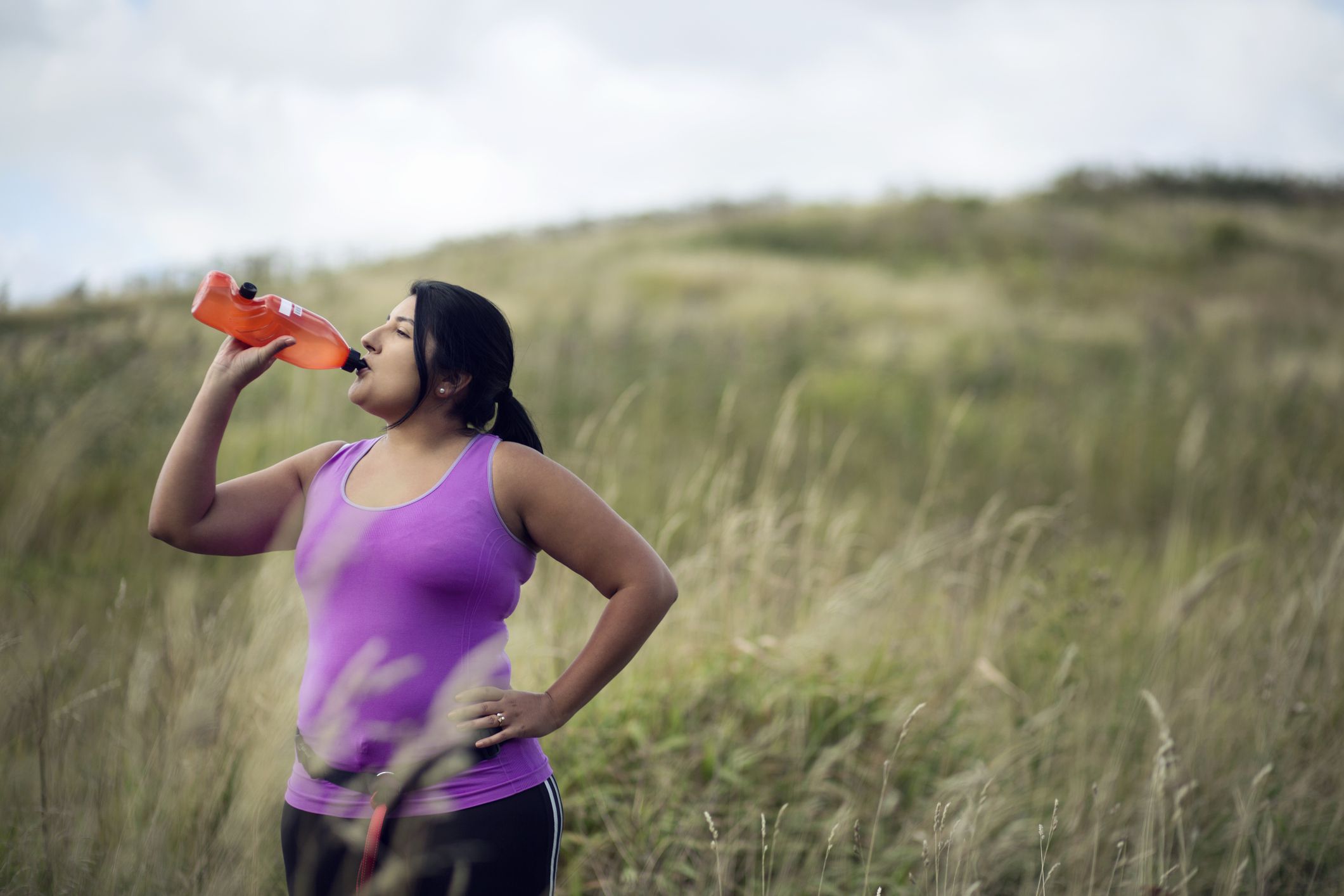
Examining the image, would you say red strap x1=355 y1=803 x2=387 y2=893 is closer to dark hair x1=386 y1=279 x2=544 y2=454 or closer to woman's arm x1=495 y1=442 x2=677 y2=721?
woman's arm x1=495 y1=442 x2=677 y2=721

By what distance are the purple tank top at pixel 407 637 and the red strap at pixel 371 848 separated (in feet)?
0.12

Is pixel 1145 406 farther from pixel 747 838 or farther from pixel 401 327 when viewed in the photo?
pixel 401 327

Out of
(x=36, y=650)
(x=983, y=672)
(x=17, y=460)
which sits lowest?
(x=983, y=672)

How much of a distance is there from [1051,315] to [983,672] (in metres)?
13.9

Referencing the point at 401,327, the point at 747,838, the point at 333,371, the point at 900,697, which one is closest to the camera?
the point at 401,327

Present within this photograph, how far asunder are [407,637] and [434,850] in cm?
36

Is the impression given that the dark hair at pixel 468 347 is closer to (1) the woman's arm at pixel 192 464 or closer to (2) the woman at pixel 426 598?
(2) the woman at pixel 426 598

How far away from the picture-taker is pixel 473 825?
1.49 m

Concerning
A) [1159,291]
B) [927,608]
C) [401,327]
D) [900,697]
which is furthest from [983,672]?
[1159,291]

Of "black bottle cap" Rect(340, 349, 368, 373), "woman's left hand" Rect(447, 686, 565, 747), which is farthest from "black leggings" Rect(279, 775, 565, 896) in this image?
"black bottle cap" Rect(340, 349, 368, 373)

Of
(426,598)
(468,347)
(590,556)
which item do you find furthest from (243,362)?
(590,556)

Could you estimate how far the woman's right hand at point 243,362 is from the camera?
157 centimetres

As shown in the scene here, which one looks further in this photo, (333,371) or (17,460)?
(333,371)

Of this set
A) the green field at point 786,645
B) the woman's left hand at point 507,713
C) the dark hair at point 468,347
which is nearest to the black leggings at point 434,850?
the woman's left hand at point 507,713
